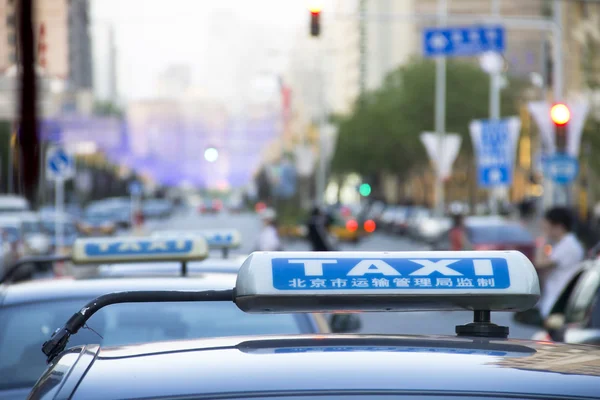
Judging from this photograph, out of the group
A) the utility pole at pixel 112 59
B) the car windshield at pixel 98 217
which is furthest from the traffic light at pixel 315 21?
the car windshield at pixel 98 217

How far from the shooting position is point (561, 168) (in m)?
23.3

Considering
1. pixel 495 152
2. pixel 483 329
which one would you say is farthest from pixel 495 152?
pixel 483 329

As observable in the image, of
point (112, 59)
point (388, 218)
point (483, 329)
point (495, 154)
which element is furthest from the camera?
point (388, 218)

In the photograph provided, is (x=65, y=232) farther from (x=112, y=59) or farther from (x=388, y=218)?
(x=388, y=218)

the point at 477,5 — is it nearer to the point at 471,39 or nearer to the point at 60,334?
the point at 471,39

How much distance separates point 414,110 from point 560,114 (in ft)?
181

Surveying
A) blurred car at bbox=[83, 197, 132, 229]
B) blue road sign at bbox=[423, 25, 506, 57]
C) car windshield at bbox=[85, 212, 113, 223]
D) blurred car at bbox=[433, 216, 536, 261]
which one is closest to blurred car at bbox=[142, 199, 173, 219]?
blurred car at bbox=[83, 197, 132, 229]

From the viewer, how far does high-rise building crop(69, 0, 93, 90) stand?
4000 cm

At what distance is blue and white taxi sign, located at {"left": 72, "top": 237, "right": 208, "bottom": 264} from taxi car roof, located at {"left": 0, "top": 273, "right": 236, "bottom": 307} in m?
0.17

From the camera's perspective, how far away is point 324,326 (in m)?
6.47

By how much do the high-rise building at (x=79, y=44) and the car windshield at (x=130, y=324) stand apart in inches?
1311

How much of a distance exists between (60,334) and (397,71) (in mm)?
77289

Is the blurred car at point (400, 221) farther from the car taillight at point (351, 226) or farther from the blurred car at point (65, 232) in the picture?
the blurred car at point (65, 232)

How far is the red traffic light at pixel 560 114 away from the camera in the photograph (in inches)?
851
